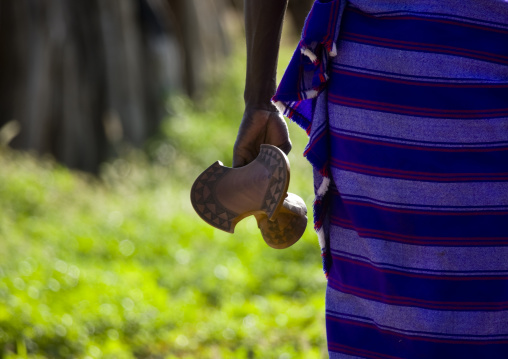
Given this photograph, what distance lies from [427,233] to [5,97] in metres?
7.44

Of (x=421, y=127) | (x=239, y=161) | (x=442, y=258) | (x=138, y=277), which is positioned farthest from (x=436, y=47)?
(x=138, y=277)

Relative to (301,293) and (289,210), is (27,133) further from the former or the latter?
(289,210)

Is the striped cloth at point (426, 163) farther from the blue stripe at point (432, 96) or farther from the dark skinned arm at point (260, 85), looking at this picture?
the dark skinned arm at point (260, 85)

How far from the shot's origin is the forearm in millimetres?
1781

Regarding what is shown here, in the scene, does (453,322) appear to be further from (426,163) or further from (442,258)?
(426,163)

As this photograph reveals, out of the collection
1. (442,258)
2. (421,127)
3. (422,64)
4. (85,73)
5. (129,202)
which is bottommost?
(129,202)

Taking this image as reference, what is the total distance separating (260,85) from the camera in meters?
1.84

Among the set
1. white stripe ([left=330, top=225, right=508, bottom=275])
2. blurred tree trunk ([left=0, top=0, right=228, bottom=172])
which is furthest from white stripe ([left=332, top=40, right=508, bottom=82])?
blurred tree trunk ([left=0, top=0, right=228, bottom=172])

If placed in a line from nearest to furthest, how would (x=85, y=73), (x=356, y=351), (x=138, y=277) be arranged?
1. (x=356, y=351)
2. (x=138, y=277)
3. (x=85, y=73)

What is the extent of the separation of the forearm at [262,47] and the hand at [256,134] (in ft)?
0.08

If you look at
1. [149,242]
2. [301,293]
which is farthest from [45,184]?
[301,293]

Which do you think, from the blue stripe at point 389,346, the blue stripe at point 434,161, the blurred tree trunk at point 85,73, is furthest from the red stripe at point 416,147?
the blurred tree trunk at point 85,73

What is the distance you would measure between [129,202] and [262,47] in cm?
530

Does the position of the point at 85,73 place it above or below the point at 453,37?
below
